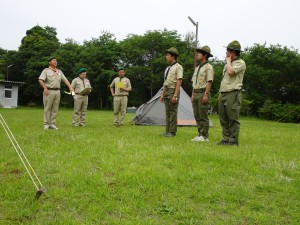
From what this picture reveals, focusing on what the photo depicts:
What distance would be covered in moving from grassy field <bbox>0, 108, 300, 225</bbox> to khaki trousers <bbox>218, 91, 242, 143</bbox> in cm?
110

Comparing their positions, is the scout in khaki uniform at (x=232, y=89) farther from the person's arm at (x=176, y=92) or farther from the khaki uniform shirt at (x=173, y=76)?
the khaki uniform shirt at (x=173, y=76)

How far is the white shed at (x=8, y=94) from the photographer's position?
1415 inches

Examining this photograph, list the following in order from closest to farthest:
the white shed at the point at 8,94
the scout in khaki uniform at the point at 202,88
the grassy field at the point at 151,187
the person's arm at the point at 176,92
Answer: the grassy field at the point at 151,187 < the scout in khaki uniform at the point at 202,88 < the person's arm at the point at 176,92 < the white shed at the point at 8,94

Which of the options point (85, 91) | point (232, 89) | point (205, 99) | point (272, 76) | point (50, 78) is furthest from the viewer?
point (272, 76)

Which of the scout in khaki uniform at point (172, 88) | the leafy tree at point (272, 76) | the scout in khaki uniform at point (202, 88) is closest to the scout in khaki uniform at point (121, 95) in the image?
the scout in khaki uniform at point (172, 88)

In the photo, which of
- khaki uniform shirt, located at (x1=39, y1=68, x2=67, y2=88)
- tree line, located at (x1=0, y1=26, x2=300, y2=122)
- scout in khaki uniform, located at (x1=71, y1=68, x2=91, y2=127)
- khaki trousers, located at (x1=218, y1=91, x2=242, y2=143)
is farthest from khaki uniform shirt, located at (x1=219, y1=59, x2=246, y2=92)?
tree line, located at (x1=0, y1=26, x2=300, y2=122)

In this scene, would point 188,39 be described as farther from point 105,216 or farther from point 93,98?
point 105,216

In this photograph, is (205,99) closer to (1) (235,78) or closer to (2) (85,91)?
(1) (235,78)

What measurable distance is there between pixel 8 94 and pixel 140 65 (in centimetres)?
1632

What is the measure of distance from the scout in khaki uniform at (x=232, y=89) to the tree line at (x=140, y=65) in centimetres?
2198

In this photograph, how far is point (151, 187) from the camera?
3.35 m

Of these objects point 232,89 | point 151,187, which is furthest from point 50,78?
point 151,187

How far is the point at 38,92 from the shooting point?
139ft

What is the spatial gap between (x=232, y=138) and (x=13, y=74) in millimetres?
45480
